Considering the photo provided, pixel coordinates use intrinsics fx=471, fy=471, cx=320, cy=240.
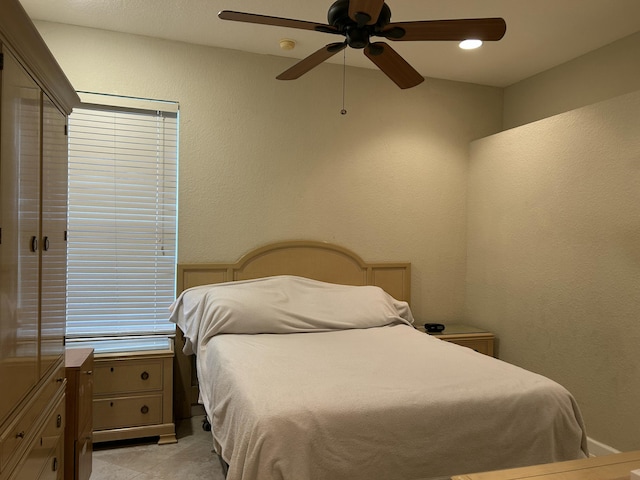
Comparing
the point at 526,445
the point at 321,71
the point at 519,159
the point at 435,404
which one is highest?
the point at 321,71

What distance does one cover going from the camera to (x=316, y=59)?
215 centimetres

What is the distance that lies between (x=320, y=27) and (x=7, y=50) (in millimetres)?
1084

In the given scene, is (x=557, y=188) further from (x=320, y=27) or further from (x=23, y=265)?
(x=23, y=265)

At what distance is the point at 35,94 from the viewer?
1458mm

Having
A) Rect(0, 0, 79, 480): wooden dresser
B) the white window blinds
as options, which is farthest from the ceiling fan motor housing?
the white window blinds

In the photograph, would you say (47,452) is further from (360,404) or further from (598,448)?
(598,448)

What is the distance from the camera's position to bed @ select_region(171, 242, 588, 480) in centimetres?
167

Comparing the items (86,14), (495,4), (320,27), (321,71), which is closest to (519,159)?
(495,4)

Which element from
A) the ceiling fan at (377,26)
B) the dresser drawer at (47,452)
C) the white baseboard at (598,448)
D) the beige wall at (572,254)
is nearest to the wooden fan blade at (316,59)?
the ceiling fan at (377,26)

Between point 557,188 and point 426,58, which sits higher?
point 426,58

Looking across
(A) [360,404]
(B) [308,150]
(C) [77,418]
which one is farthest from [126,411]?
(B) [308,150]

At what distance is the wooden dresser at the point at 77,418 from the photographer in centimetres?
205

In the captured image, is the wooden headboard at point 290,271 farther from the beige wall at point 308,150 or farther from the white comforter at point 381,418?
the white comforter at point 381,418

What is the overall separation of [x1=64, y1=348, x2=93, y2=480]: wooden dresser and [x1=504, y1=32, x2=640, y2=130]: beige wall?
11.7 ft
